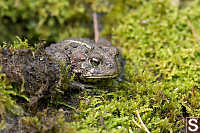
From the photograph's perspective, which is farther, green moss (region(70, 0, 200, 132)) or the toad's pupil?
the toad's pupil

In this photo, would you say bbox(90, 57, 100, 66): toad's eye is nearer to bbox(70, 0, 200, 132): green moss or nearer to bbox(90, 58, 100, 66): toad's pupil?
bbox(90, 58, 100, 66): toad's pupil

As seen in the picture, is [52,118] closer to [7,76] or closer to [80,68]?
[7,76]

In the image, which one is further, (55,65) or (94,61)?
(94,61)

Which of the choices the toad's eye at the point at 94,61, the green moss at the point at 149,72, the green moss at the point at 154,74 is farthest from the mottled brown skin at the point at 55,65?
the green moss at the point at 154,74

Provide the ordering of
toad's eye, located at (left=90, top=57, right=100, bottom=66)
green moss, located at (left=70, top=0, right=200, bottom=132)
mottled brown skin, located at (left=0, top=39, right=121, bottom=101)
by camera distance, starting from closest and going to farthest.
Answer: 1. mottled brown skin, located at (left=0, top=39, right=121, bottom=101)
2. green moss, located at (left=70, top=0, right=200, bottom=132)
3. toad's eye, located at (left=90, top=57, right=100, bottom=66)

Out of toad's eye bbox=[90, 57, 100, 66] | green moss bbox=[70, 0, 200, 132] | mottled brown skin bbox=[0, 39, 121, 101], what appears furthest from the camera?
toad's eye bbox=[90, 57, 100, 66]

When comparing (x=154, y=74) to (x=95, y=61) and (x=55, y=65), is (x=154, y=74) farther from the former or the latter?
(x=55, y=65)

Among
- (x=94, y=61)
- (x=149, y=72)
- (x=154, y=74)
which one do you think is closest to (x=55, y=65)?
(x=94, y=61)

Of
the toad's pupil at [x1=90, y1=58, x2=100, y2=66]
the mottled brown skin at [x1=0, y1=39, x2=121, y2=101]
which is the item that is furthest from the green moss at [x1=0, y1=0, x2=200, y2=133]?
the toad's pupil at [x1=90, y1=58, x2=100, y2=66]
